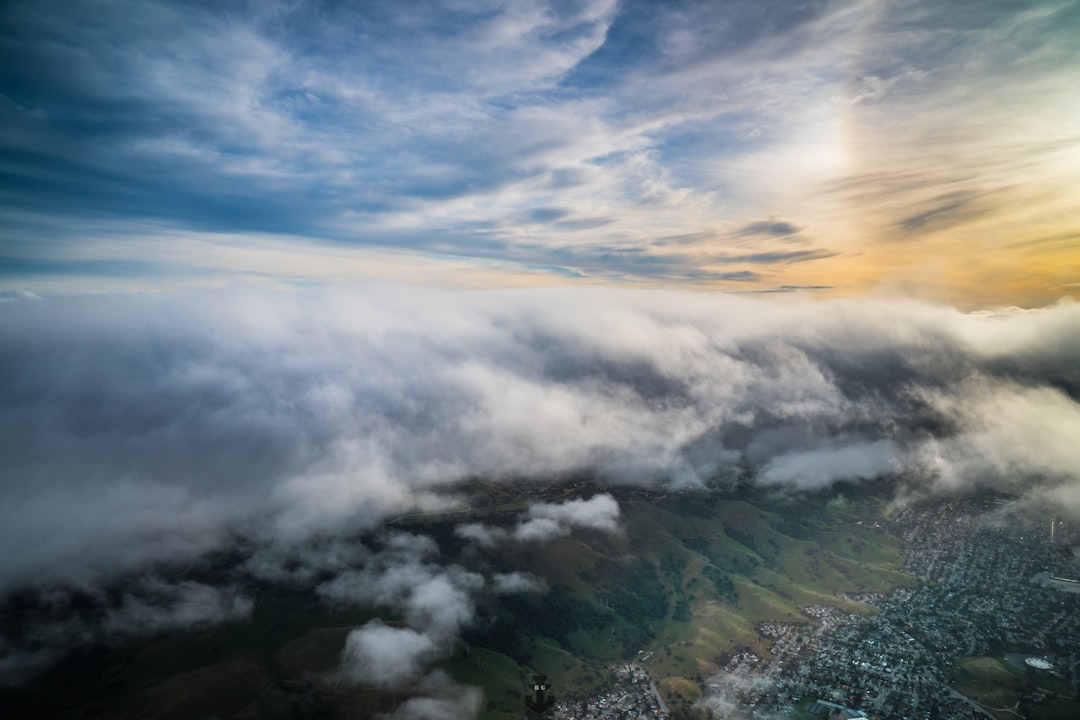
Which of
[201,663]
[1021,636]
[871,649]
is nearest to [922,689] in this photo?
[871,649]

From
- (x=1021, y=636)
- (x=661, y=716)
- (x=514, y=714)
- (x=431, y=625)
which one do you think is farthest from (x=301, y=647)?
(x=1021, y=636)

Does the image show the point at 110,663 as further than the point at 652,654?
No

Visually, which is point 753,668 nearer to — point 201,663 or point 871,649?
point 871,649

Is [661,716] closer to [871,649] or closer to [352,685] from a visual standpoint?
[871,649]

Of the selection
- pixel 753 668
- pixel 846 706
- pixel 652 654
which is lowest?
pixel 652 654

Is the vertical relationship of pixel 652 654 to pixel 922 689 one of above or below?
below

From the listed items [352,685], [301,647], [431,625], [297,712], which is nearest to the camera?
[297,712]

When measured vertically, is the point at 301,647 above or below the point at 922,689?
below

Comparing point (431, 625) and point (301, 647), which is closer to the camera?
point (301, 647)

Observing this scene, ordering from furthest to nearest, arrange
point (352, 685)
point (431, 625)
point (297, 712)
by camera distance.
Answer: point (431, 625)
point (352, 685)
point (297, 712)
